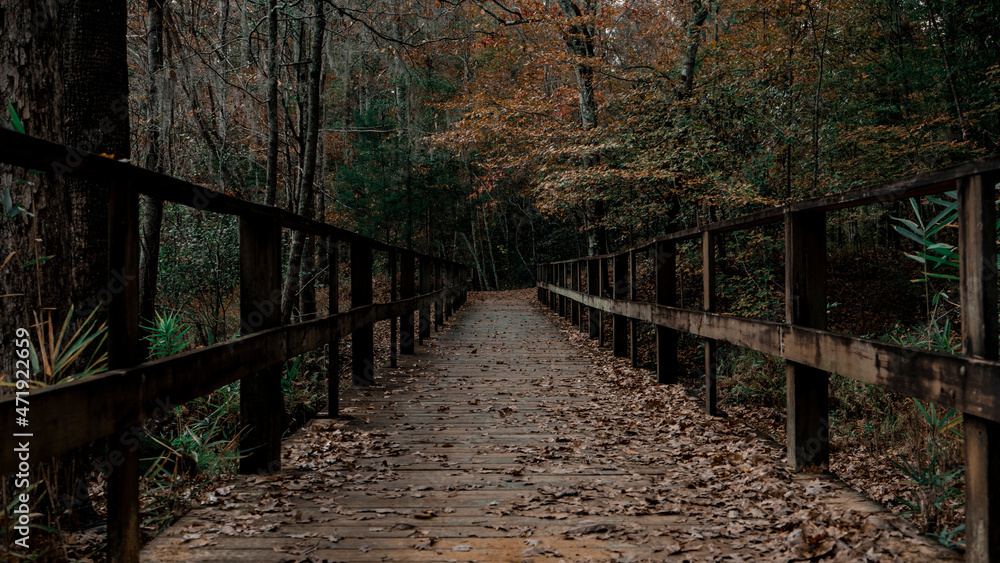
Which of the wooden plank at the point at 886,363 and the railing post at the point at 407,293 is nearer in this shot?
the wooden plank at the point at 886,363

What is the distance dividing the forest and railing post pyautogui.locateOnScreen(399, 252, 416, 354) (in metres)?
1.56

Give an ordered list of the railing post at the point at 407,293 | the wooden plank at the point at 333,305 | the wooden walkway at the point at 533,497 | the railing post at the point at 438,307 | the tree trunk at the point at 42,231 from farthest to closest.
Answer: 1. the railing post at the point at 438,307
2. the railing post at the point at 407,293
3. the wooden plank at the point at 333,305
4. the tree trunk at the point at 42,231
5. the wooden walkway at the point at 533,497

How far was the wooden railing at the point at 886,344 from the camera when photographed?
204 cm

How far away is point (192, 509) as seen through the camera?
3145mm

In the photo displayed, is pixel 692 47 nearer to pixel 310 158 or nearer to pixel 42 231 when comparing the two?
pixel 310 158

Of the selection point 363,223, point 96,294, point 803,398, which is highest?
point 363,223

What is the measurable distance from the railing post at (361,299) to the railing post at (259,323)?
81.9 inches

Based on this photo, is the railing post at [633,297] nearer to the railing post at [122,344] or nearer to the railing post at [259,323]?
the railing post at [259,323]

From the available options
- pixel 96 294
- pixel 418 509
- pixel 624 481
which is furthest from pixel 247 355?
pixel 624 481

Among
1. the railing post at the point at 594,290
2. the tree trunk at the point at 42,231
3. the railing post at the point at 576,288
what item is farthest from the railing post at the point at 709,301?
the railing post at the point at 576,288

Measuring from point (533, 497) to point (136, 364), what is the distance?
214cm

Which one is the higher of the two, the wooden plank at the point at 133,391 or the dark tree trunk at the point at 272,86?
the dark tree trunk at the point at 272,86

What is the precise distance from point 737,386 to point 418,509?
6.92 meters

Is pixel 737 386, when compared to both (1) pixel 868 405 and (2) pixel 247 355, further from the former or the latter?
(2) pixel 247 355
